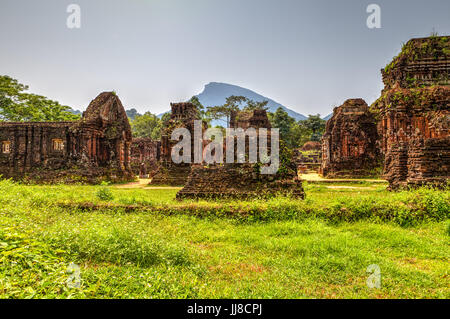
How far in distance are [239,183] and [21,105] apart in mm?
30522

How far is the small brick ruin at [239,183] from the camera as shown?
768 cm

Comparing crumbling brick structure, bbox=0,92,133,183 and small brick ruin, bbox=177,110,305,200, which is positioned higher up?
crumbling brick structure, bbox=0,92,133,183

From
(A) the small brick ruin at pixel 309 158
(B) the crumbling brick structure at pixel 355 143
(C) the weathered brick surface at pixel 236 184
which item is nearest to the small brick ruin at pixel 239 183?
(C) the weathered brick surface at pixel 236 184

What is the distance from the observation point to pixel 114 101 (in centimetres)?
1852

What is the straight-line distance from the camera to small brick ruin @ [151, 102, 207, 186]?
49.5ft

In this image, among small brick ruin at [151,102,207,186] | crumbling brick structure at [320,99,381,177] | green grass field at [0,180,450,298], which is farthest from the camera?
crumbling brick structure at [320,99,381,177]

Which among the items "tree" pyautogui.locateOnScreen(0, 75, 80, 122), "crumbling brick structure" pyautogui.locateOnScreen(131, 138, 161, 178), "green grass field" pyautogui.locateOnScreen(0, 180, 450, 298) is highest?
"tree" pyautogui.locateOnScreen(0, 75, 80, 122)

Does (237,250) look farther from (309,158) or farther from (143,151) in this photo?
(309,158)

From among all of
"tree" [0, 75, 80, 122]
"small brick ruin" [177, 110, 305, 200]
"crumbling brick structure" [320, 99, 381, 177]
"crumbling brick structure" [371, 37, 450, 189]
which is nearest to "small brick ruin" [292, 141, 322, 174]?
"crumbling brick structure" [320, 99, 381, 177]

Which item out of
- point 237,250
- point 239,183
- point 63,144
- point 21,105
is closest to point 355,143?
point 239,183

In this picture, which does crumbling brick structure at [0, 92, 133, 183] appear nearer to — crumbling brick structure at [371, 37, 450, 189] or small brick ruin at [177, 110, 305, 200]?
small brick ruin at [177, 110, 305, 200]

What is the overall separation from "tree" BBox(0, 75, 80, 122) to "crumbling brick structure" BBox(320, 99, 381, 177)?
3007cm

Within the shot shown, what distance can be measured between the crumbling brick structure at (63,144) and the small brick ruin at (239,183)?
34.3 ft

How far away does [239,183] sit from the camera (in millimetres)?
7957
